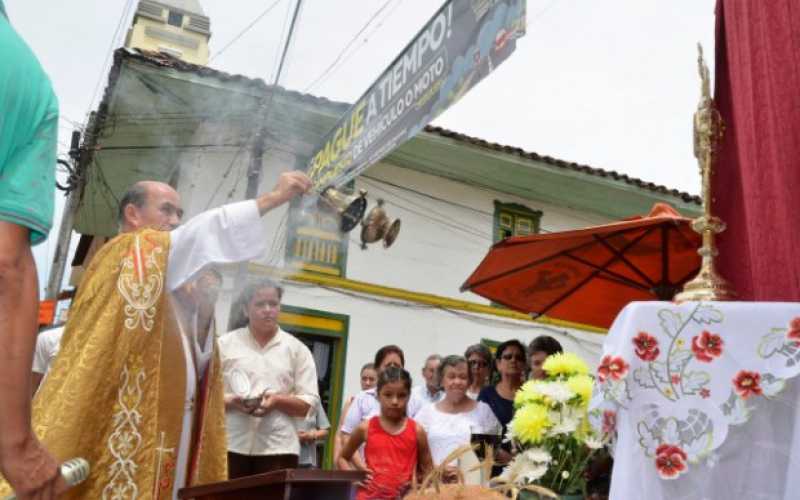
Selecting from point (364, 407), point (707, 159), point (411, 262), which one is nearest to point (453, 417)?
point (364, 407)

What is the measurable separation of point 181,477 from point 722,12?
262 cm

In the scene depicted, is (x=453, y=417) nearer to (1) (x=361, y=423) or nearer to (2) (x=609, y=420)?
(1) (x=361, y=423)

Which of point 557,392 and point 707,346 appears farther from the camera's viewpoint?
point 557,392

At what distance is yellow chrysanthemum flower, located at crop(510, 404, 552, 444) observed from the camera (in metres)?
2.70

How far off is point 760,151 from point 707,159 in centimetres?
16

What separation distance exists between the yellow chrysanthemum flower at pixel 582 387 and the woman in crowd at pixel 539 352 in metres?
2.42

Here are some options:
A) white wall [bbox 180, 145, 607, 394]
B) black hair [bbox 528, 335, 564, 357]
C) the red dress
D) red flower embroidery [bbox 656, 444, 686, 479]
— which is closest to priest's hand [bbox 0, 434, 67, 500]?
red flower embroidery [bbox 656, 444, 686, 479]

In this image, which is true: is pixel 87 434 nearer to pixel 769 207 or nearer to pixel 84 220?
pixel 769 207

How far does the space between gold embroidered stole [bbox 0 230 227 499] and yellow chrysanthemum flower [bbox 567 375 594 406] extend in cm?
141

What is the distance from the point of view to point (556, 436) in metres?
2.70

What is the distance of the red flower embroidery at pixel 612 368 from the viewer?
216 cm

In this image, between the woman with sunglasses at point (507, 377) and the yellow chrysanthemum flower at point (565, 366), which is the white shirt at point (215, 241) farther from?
the woman with sunglasses at point (507, 377)

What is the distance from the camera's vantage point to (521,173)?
1336cm

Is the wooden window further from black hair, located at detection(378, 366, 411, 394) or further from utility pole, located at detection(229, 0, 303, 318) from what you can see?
black hair, located at detection(378, 366, 411, 394)
